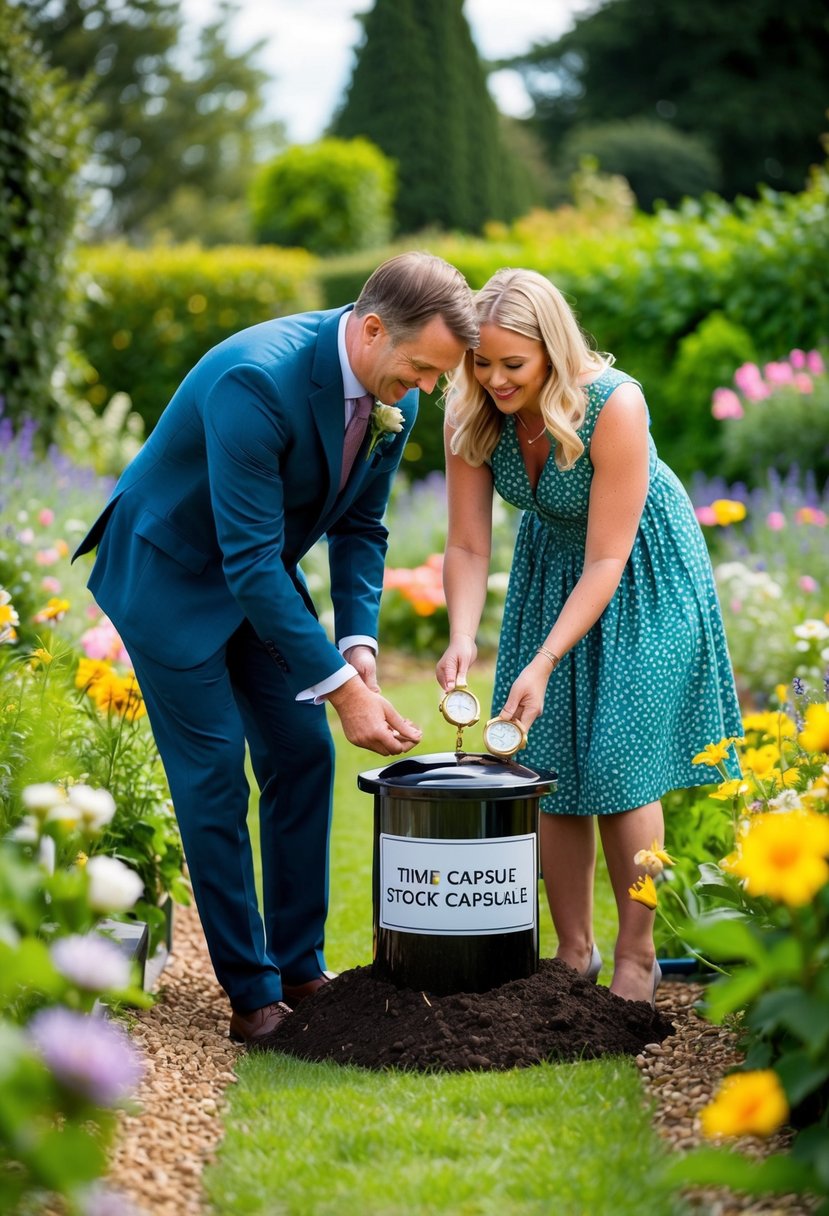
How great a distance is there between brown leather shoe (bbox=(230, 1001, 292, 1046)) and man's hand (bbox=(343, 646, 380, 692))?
2.54 ft

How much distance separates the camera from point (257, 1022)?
117 inches

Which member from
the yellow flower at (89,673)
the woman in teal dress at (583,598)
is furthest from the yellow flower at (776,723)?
the yellow flower at (89,673)

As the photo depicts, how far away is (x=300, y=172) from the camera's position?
17172 mm

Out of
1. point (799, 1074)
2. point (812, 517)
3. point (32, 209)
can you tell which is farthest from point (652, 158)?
point (799, 1074)

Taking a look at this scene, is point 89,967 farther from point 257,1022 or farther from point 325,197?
point 325,197

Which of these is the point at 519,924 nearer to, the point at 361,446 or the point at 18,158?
the point at 361,446

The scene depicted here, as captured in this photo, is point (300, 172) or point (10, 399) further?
point (300, 172)

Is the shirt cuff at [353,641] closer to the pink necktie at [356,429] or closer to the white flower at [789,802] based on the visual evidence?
the pink necktie at [356,429]

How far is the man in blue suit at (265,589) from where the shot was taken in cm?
270

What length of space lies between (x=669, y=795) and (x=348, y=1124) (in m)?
Answer: 1.80

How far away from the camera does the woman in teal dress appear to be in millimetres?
2887

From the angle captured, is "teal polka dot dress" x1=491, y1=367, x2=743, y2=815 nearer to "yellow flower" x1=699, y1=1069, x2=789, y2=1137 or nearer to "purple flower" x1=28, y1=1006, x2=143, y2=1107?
"yellow flower" x1=699, y1=1069, x2=789, y2=1137

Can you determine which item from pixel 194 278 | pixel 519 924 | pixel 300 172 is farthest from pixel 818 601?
pixel 300 172

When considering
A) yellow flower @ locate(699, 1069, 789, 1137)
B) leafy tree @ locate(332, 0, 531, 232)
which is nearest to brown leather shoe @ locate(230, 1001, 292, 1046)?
yellow flower @ locate(699, 1069, 789, 1137)
